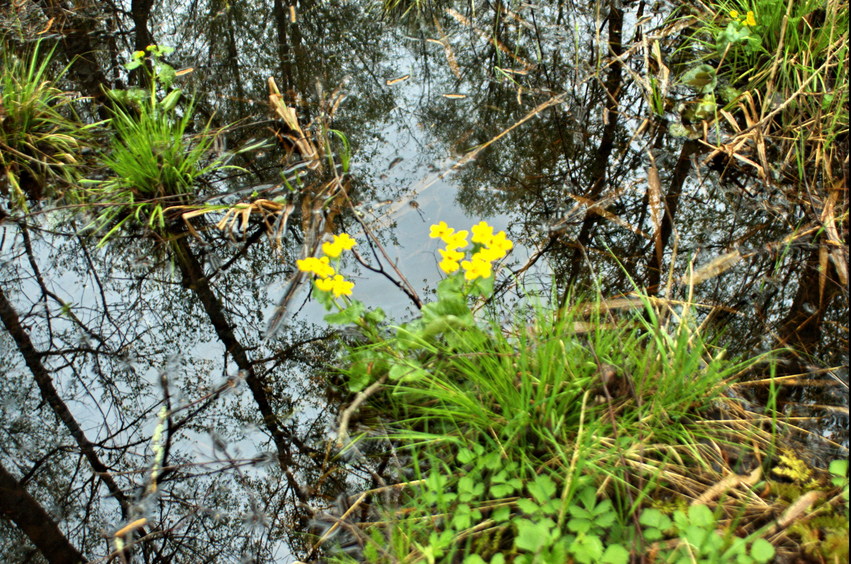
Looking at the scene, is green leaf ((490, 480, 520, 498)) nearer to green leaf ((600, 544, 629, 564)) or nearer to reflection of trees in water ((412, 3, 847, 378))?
green leaf ((600, 544, 629, 564))

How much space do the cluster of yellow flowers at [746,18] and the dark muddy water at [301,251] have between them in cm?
34

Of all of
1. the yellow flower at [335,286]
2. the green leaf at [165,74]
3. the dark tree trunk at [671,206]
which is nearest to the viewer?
the yellow flower at [335,286]

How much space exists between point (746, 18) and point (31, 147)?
2.91 m

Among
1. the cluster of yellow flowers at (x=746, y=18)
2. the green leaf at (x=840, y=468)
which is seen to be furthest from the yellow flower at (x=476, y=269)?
the cluster of yellow flowers at (x=746, y=18)

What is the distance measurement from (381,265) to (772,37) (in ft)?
6.27

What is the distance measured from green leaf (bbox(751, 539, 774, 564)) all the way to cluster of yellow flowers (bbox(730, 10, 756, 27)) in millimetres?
2207

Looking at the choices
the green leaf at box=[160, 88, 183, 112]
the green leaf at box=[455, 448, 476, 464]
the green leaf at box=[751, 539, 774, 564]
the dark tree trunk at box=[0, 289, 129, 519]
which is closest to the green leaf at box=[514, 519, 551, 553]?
the green leaf at box=[455, 448, 476, 464]

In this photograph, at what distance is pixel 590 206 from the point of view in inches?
90.0

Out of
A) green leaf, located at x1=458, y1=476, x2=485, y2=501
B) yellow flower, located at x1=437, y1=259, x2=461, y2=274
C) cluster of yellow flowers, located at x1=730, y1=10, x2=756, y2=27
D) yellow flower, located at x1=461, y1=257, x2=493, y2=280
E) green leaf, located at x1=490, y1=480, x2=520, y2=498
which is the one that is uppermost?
cluster of yellow flowers, located at x1=730, y1=10, x2=756, y2=27

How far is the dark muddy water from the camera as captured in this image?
5.31ft

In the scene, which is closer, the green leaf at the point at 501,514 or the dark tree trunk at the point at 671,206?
the green leaf at the point at 501,514

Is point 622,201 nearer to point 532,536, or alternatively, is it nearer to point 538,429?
point 538,429

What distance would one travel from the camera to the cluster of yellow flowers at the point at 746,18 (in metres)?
2.54

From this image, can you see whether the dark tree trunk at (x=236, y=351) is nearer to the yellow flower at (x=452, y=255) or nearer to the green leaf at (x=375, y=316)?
the green leaf at (x=375, y=316)
